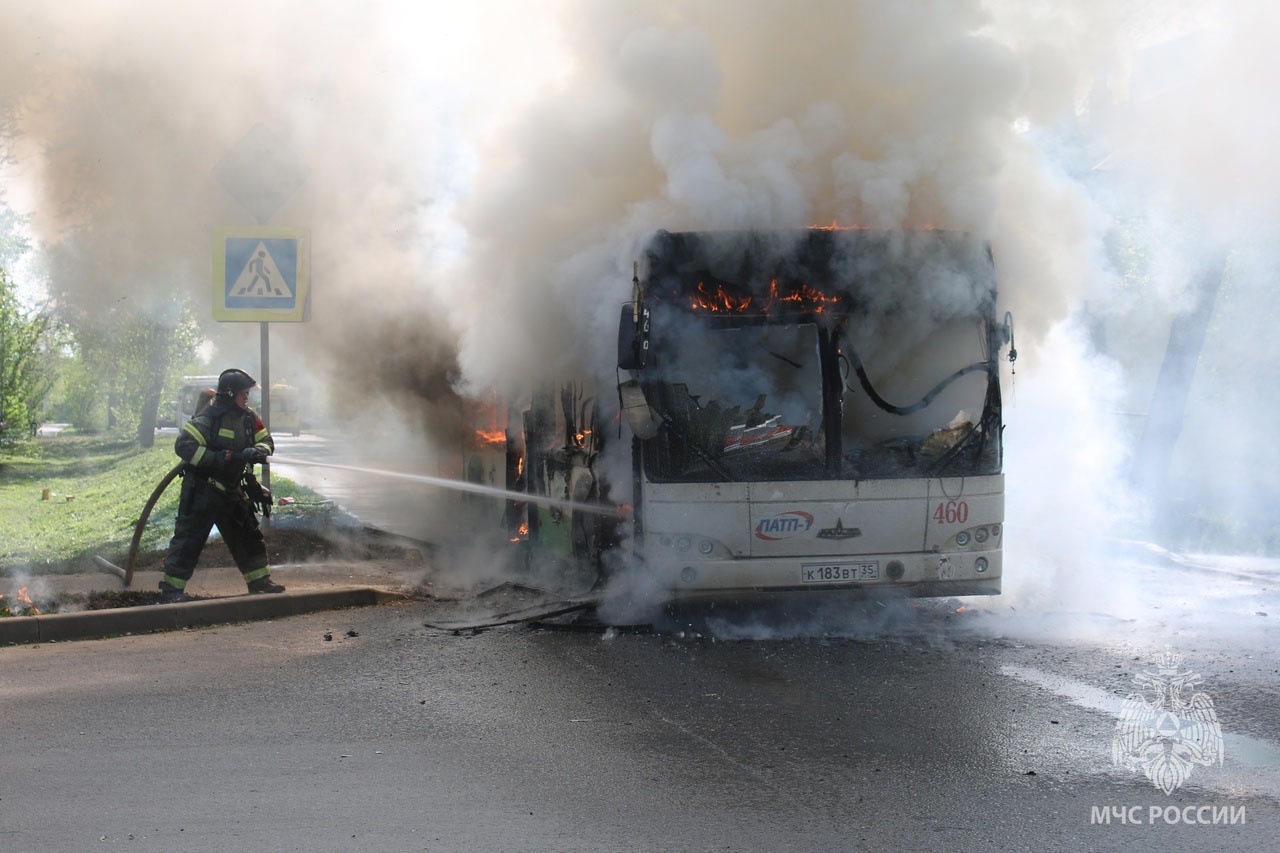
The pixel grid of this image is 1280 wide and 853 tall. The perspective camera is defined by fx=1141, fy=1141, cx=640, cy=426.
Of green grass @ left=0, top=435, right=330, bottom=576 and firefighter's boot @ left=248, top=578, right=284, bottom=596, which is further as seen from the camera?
green grass @ left=0, top=435, right=330, bottom=576

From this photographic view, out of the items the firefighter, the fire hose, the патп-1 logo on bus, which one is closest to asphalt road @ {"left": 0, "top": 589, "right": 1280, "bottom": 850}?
the патп-1 logo on bus

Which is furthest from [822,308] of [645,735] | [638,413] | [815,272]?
[645,735]

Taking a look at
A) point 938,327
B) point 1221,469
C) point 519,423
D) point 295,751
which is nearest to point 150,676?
point 295,751

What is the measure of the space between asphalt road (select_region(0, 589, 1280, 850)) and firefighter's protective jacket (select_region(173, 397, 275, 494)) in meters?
1.21

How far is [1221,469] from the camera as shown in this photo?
15.6m

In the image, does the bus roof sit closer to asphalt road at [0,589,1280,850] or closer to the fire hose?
the fire hose

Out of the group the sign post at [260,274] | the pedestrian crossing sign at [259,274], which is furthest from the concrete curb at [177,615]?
the pedestrian crossing sign at [259,274]

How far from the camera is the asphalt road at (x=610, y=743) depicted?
12.3 ft

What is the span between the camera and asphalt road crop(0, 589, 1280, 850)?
147 inches

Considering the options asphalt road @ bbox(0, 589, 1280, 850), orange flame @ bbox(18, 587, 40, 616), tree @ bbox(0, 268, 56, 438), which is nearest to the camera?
asphalt road @ bbox(0, 589, 1280, 850)

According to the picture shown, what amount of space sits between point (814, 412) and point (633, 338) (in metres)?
1.16

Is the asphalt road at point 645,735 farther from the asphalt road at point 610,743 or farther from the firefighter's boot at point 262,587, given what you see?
the firefighter's boot at point 262,587

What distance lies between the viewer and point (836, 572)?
6.71m

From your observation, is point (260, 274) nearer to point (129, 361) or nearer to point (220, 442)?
point (220, 442)
